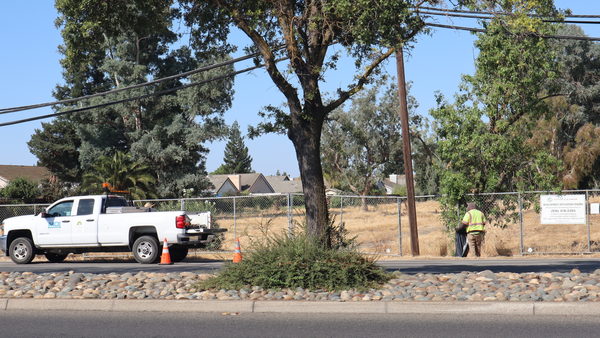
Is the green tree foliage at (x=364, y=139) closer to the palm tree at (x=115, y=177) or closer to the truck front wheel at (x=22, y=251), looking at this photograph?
the palm tree at (x=115, y=177)

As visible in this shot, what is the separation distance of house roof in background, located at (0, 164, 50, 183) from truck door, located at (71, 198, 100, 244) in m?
40.7

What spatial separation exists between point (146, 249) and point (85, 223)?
1.95 meters

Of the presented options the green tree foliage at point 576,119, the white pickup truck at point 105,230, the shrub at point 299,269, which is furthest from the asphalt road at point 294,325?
the green tree foliage at point 576,119

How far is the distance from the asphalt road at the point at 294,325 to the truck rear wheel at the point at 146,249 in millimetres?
7454

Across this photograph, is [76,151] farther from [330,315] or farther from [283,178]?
[283,178]

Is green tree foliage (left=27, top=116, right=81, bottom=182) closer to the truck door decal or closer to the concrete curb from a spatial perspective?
the truck door decal

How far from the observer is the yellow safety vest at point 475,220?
15.4 m

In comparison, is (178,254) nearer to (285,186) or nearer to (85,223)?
(85,223)

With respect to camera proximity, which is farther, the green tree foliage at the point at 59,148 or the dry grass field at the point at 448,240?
the green tree foliage at the point at 59,148

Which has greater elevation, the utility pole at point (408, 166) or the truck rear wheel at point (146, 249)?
the utility pole at point (408, 166)

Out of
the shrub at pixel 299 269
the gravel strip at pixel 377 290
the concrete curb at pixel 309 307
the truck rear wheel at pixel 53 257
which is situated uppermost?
the shrub at pixel 299 269

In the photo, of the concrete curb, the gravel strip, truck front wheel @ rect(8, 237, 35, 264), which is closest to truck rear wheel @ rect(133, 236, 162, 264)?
truck front wheel @ rect(8, 237, 35, 264)

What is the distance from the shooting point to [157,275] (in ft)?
32.9

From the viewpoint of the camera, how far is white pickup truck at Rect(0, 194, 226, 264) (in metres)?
15.0
